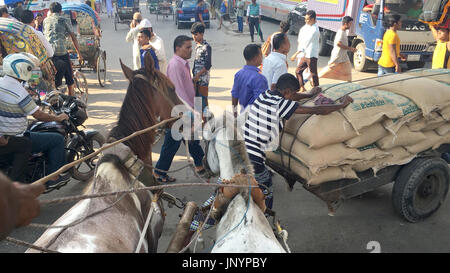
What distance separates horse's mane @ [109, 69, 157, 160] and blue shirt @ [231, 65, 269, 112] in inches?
60.5

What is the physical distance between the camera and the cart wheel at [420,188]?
12.2 ft

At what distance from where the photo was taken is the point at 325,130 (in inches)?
127

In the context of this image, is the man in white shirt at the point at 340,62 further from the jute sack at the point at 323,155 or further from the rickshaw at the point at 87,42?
the rickshaw at the point at 87,42

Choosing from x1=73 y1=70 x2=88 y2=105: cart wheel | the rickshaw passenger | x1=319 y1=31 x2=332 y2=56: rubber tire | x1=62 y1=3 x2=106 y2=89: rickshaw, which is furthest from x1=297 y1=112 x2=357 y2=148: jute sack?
x1=319 y1=31 x2=332 y2=56: rubber tire

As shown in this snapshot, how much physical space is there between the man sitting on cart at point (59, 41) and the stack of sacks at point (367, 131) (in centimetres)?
542

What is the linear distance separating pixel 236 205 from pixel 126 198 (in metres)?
0.80

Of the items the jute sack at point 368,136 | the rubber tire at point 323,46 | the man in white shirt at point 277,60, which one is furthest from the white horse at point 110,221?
the rubber tire at point 323,46

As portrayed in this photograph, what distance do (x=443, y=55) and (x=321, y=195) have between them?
4321mm

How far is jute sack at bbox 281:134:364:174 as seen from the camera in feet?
10.5

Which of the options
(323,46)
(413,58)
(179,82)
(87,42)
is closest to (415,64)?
(413,58)

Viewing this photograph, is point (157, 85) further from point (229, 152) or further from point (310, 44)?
point (310, 44)

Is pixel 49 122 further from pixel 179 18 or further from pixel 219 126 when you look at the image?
pixel 179 18

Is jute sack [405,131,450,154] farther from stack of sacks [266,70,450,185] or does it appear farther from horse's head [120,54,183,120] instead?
horse's head [120,54,183,120]
